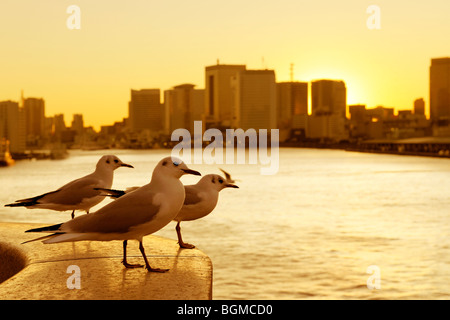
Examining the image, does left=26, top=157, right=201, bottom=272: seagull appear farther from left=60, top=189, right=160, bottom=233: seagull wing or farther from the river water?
the river water

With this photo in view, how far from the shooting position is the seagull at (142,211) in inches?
182

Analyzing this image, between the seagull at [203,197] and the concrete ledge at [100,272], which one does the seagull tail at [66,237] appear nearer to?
the concrete ledge at [100,272]

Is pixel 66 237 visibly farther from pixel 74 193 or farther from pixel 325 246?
pixel 325 246

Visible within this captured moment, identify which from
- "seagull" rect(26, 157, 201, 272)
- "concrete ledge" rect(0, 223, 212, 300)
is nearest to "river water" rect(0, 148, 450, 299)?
"concrete ledge" rect(0, 223, 212, 300)

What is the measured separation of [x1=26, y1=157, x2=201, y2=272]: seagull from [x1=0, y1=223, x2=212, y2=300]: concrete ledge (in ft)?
1.52

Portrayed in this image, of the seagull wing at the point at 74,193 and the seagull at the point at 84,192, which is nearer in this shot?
the seagull at the point at 84,192

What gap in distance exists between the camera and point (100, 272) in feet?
17.5

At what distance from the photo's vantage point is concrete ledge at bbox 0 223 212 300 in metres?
4.63

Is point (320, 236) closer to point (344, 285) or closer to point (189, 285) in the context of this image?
point (344, 285)

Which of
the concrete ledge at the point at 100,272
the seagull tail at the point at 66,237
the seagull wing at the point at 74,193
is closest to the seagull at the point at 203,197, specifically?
the concrete ledge at the point at 100,272

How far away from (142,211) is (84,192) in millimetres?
1636

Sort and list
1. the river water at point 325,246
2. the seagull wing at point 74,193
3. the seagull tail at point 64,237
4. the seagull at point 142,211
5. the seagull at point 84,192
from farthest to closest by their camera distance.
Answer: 1. the river water at point 325,246
2. the seagull wing at point 74,193
3. the seagull at point 84,192
4. the seagull at point 142,211
5. the seagull tail at point 64,237

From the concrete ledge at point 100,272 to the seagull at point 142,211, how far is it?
462 mm

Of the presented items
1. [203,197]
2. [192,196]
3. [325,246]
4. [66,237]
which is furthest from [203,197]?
[325,246]
